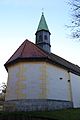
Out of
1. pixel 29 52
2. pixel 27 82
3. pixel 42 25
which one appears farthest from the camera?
Answer: pixel 42 25

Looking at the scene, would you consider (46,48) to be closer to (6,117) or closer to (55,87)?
(55,87)

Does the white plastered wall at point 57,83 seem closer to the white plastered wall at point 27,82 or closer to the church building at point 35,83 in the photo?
the church building at point 35,83

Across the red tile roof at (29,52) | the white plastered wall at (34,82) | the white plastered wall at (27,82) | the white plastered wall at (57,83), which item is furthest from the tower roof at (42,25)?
the white plastered wall at (27,82)

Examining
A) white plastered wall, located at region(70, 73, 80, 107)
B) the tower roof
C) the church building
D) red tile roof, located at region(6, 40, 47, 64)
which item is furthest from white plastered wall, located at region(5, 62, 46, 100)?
the tower roof

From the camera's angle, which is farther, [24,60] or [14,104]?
[24,60]

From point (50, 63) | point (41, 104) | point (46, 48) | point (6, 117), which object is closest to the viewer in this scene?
point (6, 117)

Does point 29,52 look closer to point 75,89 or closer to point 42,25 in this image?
point 42,25

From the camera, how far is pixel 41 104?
19.2 meters

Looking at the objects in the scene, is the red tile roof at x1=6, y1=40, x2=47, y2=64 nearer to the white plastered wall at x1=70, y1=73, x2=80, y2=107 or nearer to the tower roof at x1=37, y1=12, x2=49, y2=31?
the tower roof at x1=37, y1=12, x2=49, y2=31

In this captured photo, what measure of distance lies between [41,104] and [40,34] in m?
11.4

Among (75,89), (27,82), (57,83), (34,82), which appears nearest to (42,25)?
(57,83)

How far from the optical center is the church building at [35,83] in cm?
1941

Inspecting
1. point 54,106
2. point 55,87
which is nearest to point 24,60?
point 55,87

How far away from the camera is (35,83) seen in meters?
20.0
